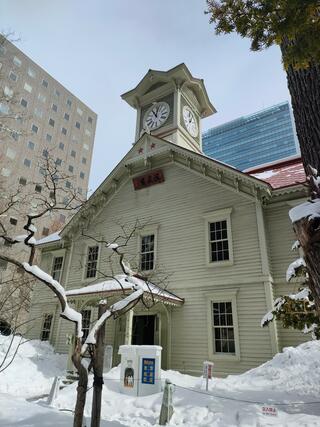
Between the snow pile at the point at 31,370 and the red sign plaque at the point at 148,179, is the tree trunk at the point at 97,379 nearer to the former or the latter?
the snow pile at the point at 31,370

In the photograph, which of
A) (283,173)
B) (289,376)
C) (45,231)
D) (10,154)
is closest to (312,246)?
(289,376)

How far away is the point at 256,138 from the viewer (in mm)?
133125

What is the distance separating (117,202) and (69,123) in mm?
47691

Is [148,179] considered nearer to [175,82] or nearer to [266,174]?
[266,174]

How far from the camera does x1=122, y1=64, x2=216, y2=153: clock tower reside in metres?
19.3

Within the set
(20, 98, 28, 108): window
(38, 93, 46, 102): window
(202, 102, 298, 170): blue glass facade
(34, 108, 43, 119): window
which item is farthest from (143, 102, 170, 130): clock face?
(202, 102, 298, 170): blue glass facade

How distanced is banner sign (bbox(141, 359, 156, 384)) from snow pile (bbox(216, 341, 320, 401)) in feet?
6.52

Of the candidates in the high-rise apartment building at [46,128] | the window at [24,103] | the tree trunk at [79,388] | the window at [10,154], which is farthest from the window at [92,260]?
the window at [24,103]

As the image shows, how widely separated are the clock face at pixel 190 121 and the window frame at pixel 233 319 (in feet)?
38.0

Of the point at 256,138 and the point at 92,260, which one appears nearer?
the point at 92,260

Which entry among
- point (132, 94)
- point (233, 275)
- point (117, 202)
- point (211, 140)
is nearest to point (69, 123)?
point (132, 94)

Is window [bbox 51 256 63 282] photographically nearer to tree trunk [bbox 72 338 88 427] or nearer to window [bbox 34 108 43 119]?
tree trunk [bbox 72 338 88 427]

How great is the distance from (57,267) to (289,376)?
47.8 ft

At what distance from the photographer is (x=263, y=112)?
132625 mm
